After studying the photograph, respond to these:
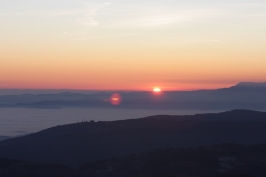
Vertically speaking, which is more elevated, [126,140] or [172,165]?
[126,140]

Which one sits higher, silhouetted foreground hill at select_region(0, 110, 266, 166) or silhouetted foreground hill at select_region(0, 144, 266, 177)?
silhouetted foreground hill at select_region(0, 110, 266, 166)

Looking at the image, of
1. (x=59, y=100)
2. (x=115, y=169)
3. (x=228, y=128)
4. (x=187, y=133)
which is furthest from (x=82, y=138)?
(x=59, y=100)

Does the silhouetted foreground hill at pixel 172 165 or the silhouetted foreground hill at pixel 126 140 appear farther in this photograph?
the silhouetted foreground hill at pixel 126 140

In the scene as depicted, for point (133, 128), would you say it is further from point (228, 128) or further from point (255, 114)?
point (255, 114)

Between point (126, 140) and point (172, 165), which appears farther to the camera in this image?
point (126, 140)

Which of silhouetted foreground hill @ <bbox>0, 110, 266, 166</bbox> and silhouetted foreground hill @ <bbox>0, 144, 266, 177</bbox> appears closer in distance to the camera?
silhouetted foreground hill @ <bbox>0, 144, 266, 177</bbox>
